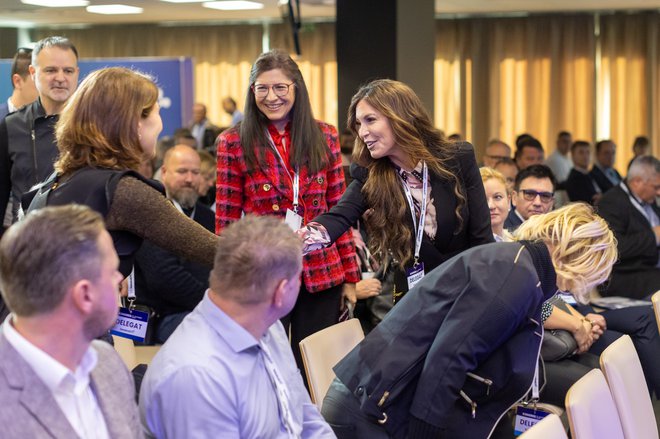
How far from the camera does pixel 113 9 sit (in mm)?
12680

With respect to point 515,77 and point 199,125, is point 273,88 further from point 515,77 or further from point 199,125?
point 515,77

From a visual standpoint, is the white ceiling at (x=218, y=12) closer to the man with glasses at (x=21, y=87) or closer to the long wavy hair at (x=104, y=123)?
the man with glasses at (x=21, y=87)

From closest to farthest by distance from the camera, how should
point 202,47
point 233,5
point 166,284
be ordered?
1. point 166,284
2. point 233,5
3. point 202,47

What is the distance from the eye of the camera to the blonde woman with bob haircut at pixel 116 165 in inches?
85.0

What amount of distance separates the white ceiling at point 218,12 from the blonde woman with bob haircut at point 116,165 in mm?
Result: 9763

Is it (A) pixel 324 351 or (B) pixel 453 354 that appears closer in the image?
(B) pixel 453 354

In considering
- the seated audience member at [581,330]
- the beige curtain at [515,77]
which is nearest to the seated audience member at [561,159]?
the beige curtain at [515,77]

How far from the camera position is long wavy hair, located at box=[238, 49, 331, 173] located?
10.7ft

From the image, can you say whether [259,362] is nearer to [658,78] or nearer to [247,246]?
[247,246]

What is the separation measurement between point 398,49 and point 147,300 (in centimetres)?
306

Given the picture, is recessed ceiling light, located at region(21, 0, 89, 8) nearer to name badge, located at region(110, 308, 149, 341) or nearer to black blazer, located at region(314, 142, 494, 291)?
black blazer, located at region(314, 142, 494, 291)

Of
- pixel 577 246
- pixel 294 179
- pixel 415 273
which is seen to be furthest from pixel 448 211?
pixel 294 179

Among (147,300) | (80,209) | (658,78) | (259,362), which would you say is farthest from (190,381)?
(658,78)

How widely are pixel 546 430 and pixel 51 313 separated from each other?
1.00m
